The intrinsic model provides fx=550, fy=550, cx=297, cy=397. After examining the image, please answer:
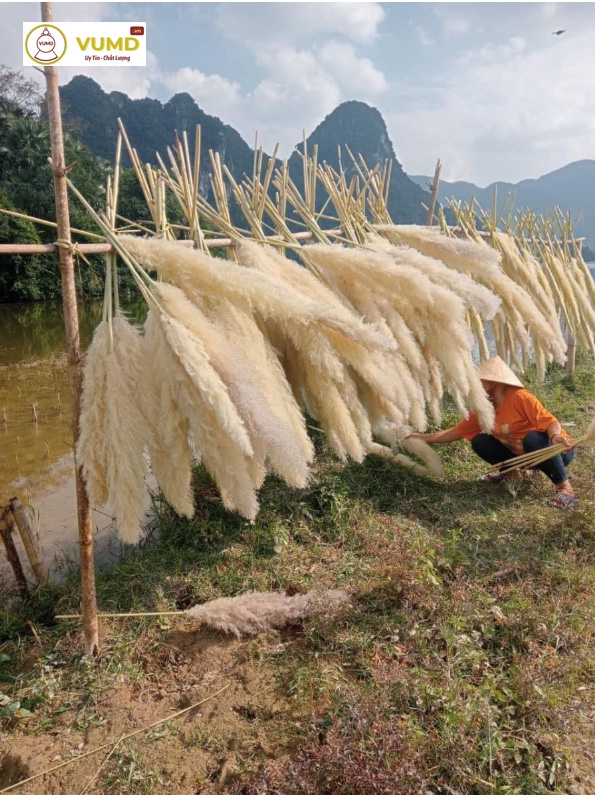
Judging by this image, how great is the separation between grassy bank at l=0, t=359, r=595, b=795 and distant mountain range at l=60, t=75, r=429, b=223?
151 ft

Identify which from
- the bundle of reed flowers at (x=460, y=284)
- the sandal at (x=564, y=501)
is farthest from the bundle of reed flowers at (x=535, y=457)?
the bundle of reed flowers at (x=460, y=284)

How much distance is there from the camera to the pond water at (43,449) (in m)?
4.27

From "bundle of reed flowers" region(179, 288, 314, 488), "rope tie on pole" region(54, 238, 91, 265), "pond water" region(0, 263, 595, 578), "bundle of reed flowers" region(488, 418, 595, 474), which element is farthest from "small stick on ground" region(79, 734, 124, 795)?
"bundle of reed flowers" region(488, 418, 595, 474)

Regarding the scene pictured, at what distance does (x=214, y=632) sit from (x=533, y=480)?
2563mm

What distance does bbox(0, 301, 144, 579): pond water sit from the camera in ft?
14.0

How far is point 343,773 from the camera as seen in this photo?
167cm

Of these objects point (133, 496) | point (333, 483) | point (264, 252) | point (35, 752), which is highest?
point (264, 252)

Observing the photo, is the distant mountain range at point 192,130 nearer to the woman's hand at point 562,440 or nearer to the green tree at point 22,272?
the green tree at point 22,272

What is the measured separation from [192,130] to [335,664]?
99.5 m

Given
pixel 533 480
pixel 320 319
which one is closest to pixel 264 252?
pixel 320 319

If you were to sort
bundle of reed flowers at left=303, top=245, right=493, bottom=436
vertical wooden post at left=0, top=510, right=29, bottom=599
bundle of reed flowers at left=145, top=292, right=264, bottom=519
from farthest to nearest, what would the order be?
vertical wooden post at left=0, top=510, right=29, bottom=599 < bundle of reed flowers at left=303, top=245, right=493, bottom=436 < bundle of reed flowers at left=145, top=292, right=264, bottom=519

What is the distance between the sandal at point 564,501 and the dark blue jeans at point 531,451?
0.41 ft

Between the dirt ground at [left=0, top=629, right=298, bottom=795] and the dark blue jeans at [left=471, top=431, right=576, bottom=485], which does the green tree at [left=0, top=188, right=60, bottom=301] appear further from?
the dirt ground at [left=0, top=629, right=298, bottom=795]

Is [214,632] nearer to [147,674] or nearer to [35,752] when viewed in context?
[147,674]
